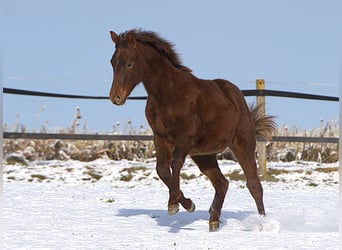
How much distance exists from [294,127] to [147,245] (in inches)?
318

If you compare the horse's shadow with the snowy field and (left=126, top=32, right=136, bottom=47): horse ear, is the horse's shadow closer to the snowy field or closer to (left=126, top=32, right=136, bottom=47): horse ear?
the snowy field

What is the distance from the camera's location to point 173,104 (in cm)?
514

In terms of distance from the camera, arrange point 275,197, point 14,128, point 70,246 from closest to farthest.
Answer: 1. point 70,246
2. point 275,197
3. point 14,128

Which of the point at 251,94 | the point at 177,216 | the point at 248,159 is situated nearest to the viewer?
the point at 248,159

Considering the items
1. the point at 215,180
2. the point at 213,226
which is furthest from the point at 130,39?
the point at 213,226

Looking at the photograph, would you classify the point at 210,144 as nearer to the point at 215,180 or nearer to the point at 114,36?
the point at 215,180

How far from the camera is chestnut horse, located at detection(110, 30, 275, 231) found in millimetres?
5055

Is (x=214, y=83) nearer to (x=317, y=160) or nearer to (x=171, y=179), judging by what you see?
(x=171, y=179)

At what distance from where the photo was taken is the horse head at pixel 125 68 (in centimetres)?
498

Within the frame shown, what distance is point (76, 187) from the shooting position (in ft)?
29.6

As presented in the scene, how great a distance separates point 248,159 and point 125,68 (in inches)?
60.5

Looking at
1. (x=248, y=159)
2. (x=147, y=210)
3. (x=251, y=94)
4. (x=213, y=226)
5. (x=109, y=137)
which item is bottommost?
(x=109, y=137)

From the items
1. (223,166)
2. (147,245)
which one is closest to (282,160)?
(223,166)

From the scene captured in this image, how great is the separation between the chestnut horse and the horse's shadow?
240 mm
